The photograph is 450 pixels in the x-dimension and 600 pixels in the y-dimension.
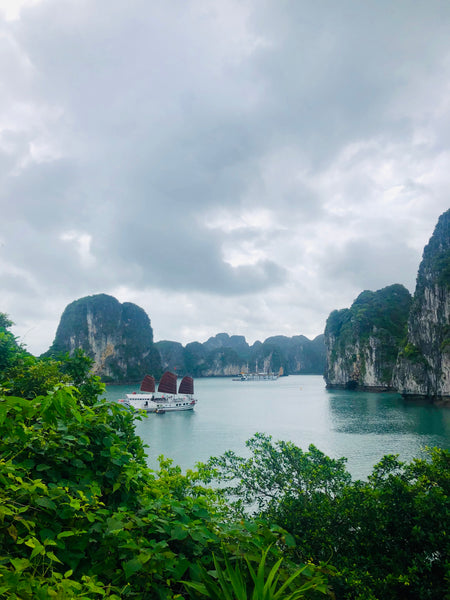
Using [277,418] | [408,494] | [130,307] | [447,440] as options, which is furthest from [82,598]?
[130,307]

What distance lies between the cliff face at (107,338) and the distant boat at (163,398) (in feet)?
184

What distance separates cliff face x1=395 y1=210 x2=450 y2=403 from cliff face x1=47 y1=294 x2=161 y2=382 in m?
79.6

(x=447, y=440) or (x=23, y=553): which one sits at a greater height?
(x=23, y=553)

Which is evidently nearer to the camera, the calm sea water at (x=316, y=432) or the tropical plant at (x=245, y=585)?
the tropical plant at (x=245, y=585)

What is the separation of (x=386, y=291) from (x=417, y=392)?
133 feet

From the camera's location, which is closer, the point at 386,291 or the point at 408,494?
the point at 408,494

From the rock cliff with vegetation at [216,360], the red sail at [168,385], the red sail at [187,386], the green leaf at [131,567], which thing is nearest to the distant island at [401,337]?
the red sail at [187,386]

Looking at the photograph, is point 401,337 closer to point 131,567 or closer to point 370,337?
point 370,337

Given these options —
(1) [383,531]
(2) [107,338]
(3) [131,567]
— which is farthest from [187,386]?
(2) [107,338]

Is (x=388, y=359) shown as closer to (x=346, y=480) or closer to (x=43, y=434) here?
(x=346, y=480)

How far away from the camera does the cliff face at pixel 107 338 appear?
109375 mm

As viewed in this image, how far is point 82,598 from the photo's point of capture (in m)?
1.53

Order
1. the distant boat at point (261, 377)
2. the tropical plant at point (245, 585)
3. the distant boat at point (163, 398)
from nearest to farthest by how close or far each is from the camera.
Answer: the tropical plant at point (245, 585) < the distant boat at point (163, 398) < the distant boat at point (261, 377)

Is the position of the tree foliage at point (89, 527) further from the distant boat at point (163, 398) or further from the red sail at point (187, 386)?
the red sail at point (187, 386)
